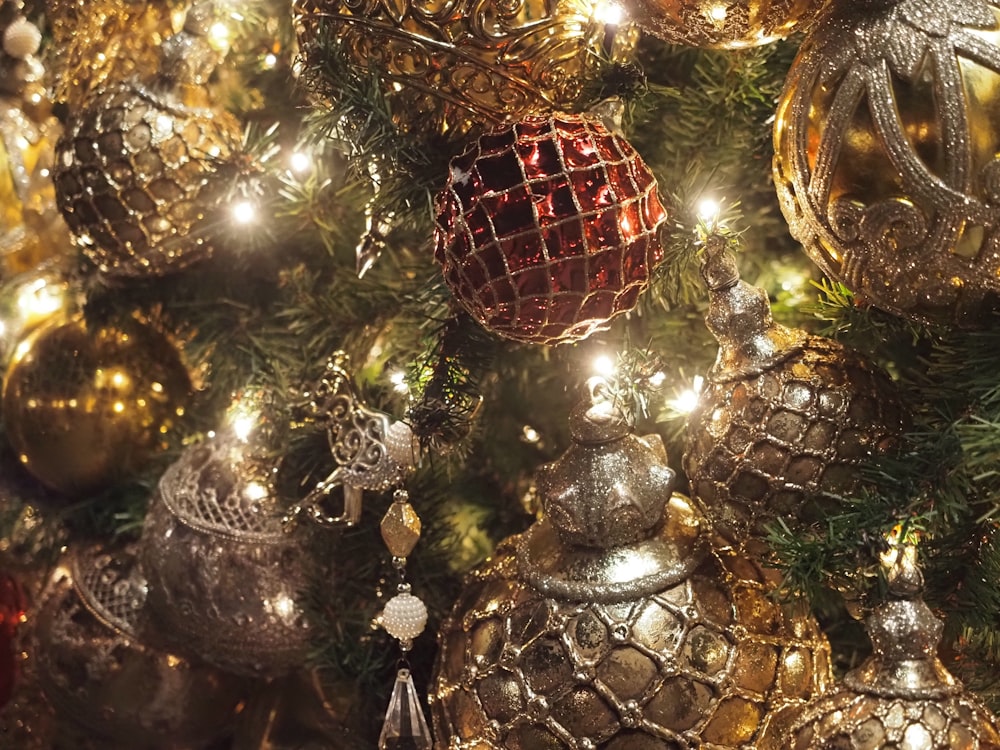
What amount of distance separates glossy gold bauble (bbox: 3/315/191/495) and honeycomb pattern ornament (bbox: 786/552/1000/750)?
786mm

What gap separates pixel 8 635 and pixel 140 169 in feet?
2.08

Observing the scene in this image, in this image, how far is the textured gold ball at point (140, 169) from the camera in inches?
37.2

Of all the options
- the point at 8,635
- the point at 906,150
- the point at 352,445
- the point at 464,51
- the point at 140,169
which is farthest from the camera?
the point at 8,635

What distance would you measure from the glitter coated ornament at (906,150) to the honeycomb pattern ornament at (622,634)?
0.65ft

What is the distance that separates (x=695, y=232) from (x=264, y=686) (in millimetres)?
680

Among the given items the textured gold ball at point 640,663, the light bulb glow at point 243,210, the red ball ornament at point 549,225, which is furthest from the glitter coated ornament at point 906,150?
the light bulb glow at point 243,210

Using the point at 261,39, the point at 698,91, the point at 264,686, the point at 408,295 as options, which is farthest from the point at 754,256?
the point at 264,686

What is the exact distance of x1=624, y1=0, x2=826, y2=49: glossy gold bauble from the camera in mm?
649

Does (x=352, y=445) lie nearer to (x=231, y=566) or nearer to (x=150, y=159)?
(x=231, y=566)

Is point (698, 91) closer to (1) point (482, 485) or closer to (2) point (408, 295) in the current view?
(2) point (408, 295)

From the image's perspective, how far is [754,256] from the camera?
975 millimetres

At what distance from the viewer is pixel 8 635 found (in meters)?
1.26

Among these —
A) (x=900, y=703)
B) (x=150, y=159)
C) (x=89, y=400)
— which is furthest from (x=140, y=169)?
(x=900, y=703)

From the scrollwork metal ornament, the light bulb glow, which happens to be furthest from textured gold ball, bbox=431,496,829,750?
the light bulb glow
